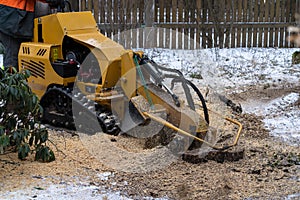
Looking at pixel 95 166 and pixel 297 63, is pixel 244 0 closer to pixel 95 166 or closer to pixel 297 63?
pixel 297 63

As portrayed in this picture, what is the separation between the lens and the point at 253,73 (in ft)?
36.5

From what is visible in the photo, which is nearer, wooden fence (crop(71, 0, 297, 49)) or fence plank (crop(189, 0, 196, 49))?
wooden fence (crop(71, 0, 297, 49))

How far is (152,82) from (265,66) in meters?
5.73

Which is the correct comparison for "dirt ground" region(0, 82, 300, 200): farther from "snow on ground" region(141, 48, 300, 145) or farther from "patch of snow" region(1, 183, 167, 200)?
"snow on ground" region(141, 48, 300, 145)

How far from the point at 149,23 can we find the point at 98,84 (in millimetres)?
7105

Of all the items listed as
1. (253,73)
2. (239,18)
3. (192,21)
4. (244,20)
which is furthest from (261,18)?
(253,73)

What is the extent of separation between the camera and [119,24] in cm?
1364

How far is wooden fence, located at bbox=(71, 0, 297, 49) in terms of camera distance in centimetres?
1369

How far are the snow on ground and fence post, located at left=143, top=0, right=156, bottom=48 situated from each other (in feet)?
1.04

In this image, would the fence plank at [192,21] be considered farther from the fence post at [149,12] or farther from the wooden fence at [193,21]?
the fence post at [149,12]

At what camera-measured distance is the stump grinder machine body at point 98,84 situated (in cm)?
615

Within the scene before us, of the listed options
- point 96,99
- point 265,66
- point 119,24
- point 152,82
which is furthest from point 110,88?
point 119,24

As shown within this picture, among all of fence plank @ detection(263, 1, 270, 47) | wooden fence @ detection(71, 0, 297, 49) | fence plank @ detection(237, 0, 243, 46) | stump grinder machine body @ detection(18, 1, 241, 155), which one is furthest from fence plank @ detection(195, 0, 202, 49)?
stump grinder machine body @ detection(18, 1, 241, 155)

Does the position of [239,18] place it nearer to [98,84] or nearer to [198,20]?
[198,20]
